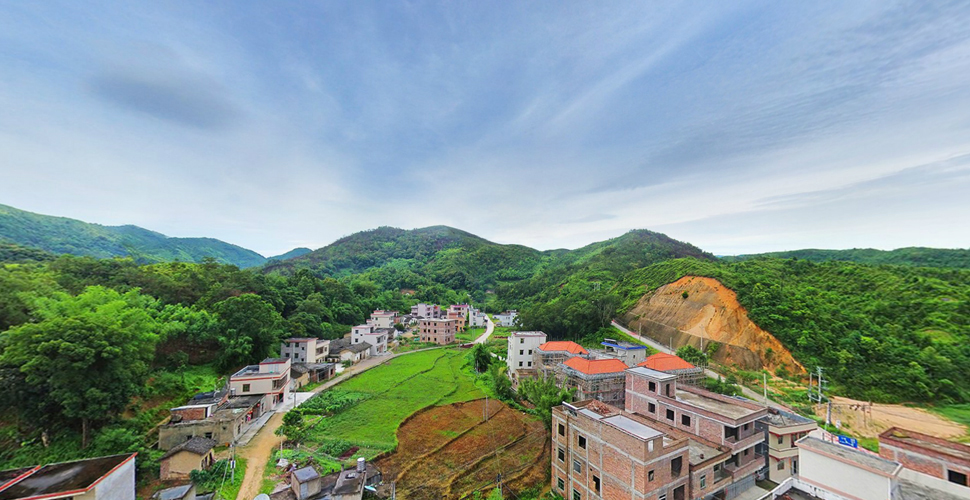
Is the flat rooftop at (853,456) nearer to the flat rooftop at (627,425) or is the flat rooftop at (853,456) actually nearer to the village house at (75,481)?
the flat rooftop at (627,425)

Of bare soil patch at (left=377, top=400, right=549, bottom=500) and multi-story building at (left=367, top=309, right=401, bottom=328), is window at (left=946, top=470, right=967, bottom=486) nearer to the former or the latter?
bare soil patch at (left=377, top=400, right=549, bottom=500)

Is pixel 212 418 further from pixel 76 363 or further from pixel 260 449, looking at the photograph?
pixel 76 363

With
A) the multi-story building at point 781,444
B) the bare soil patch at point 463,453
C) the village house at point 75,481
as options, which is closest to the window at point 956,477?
the multi-story building at point 781,444

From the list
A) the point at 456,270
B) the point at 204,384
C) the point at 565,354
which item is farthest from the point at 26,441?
the point at 456,270

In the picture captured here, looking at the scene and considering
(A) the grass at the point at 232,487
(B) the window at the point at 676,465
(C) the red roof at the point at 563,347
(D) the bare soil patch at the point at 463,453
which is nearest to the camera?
(B) the window at the point at 676,465

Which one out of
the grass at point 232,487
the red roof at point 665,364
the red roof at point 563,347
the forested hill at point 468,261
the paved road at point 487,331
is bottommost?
the paved road at point 487,331

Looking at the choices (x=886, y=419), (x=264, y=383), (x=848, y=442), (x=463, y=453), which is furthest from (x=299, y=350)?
(x=886, y=419)
